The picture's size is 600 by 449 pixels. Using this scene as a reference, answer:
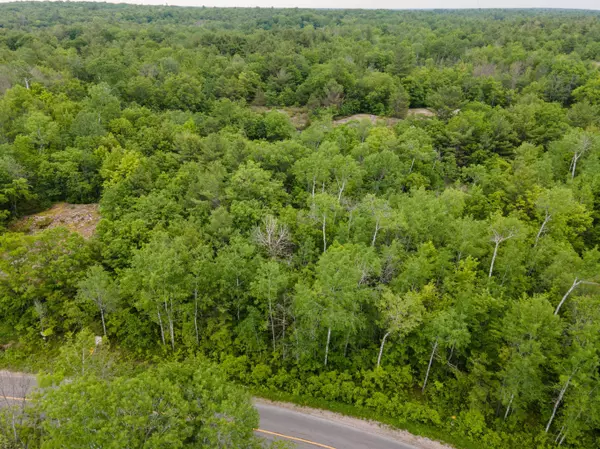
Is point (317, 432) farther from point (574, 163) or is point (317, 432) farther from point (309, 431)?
point (574, 163)

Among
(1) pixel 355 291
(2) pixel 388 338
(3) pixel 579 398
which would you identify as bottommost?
(2) pixel 388 338

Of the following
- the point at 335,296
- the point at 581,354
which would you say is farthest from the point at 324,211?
the point at 581,354

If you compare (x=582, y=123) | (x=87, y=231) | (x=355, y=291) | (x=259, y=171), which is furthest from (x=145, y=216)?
(x=582, y=123)

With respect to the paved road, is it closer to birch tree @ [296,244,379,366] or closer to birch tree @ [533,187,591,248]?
birch tree @ [296,244,379,366]

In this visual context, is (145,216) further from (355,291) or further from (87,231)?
(355,291)

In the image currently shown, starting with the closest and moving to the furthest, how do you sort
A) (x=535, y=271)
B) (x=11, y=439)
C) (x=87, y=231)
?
1. (x=11, y=439)
2. (x=535, y=271)
3. (x=87, y=231)

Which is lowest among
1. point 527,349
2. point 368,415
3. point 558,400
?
point 368,415
